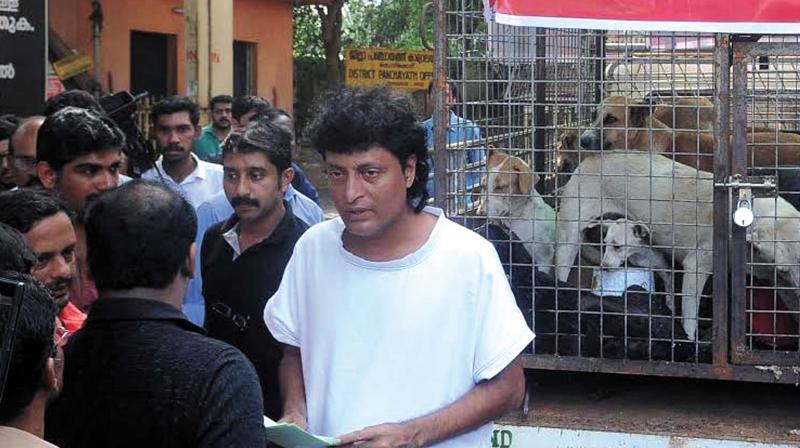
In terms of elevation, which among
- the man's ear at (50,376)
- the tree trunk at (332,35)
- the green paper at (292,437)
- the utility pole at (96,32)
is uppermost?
the tree trunk at (332,35)

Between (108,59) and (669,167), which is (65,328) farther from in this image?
(108,59)

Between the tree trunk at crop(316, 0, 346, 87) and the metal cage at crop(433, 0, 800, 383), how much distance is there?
58.3ft

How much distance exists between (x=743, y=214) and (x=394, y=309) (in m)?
1.99

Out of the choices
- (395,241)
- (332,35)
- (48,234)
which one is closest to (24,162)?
(48,234)

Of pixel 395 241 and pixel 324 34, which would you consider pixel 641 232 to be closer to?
pixel 395 241

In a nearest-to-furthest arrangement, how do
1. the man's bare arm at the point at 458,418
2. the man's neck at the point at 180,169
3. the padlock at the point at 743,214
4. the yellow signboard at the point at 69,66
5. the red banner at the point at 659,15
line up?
the man's bare arm at the point at 458,418 → the red banner at the point at 659,15 → the padlock at the point at 743,214 → the man's neck at the point at 180,169 → the yellow signboard at the point at 69,66

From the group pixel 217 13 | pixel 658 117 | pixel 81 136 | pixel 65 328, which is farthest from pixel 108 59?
pixel 65 328

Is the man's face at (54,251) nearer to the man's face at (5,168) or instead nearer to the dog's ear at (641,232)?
the man's face at (5,168)

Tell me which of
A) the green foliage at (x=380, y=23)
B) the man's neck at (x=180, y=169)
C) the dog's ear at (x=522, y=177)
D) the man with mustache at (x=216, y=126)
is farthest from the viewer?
the green foliage at (x=380, y=23)

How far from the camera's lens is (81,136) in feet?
13.5

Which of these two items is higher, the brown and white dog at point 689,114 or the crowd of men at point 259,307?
the brown and white dog at point 689,114

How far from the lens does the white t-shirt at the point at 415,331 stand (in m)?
3.01

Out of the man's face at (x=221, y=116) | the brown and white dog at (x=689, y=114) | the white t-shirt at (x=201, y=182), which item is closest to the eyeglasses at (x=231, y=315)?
the white t-shirt at (x=201, y=182)

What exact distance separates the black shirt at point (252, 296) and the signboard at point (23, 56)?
4.20m
